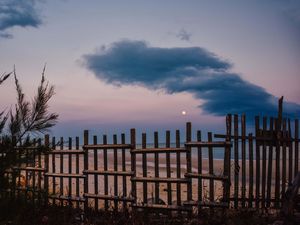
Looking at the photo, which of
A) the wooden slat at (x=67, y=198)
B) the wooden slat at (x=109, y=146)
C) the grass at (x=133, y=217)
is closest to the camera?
the grass at (x=133, y=217)

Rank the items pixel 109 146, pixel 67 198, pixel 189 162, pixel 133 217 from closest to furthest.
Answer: pixel 133 217, pixel 189 162, pixel 109 146, pixel 67 198

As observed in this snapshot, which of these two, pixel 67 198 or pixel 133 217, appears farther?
pixel 67 198

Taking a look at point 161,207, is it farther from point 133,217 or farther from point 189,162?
point 189,162

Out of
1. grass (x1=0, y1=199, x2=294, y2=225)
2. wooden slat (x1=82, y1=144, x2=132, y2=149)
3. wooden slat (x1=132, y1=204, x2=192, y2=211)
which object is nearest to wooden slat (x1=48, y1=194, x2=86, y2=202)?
grass (x1=0, y1=199, x2=294, y2=225)

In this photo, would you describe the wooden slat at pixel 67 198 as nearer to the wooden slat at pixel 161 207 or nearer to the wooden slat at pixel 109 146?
the wooden slat at pixel 109 146

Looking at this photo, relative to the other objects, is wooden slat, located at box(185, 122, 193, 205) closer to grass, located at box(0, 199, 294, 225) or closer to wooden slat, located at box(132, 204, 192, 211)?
wooden slat, located at box(132, 204, 192, 211)

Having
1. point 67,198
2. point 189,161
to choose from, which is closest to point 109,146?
point 67,198

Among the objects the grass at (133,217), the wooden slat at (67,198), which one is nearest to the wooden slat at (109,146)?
the wooden slat at (67,198)

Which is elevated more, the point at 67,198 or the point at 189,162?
the point at 189,162

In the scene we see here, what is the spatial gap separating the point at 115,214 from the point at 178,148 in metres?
2.05

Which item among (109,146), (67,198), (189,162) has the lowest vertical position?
(67,198)

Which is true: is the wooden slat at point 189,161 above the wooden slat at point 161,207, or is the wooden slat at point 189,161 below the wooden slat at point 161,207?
above

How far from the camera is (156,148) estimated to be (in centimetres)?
826

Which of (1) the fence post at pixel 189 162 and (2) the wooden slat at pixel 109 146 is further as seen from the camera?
(2) the wooden slat at pixel 109 146
